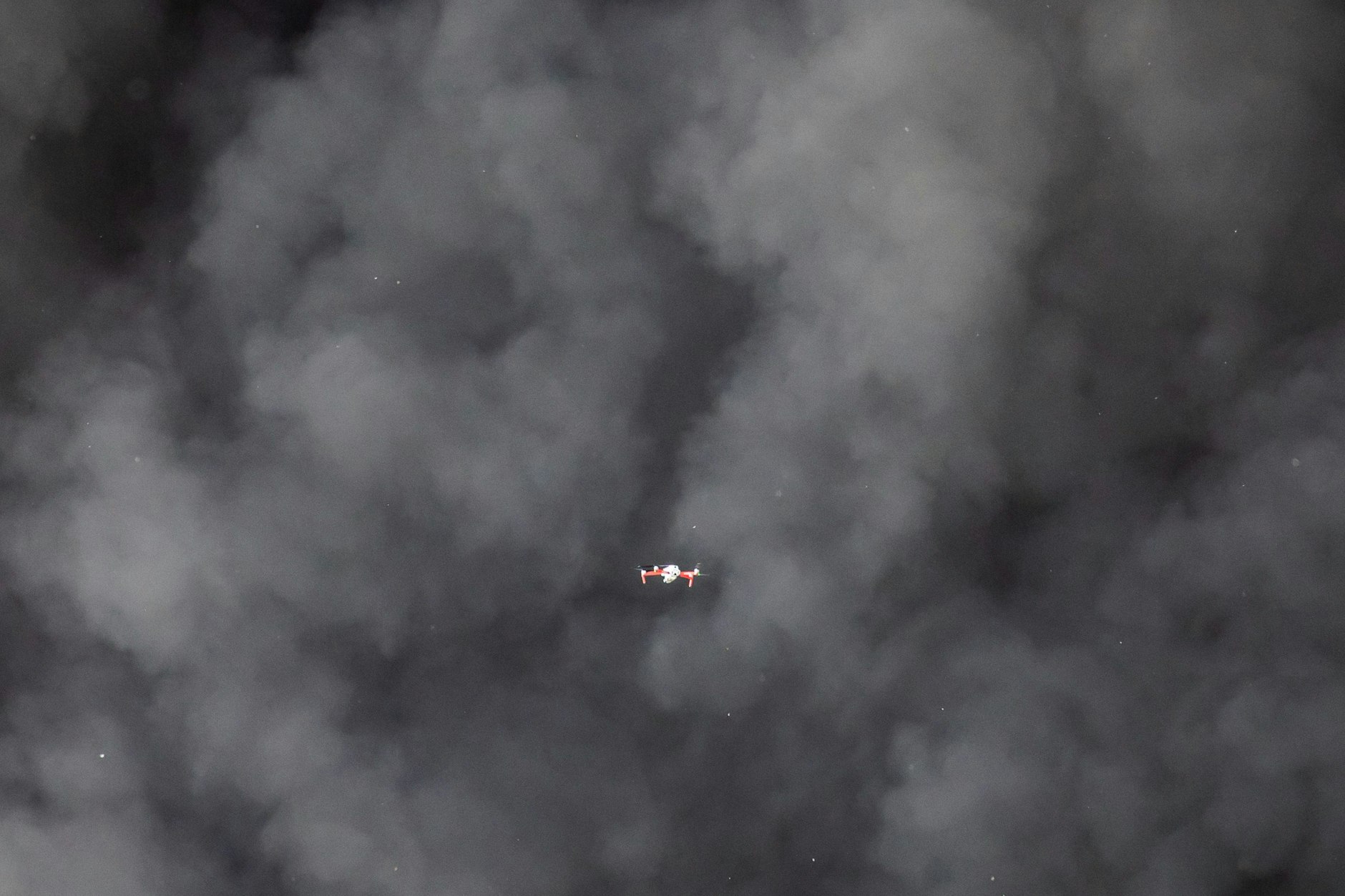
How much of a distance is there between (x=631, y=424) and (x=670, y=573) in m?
3.39

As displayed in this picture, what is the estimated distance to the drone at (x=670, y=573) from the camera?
105 ft

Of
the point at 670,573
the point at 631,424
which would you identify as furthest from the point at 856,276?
the point at 670,573

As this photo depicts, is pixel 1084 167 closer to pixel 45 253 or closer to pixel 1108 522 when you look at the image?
pixel 1108 522

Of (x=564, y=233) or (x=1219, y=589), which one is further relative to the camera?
(x=564, y=233)

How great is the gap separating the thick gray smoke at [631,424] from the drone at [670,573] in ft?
1.00

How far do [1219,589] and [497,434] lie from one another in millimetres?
14672

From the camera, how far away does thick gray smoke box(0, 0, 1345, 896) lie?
32156 mm

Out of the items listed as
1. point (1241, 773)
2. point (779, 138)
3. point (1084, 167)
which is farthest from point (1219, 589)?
point (779, 138)

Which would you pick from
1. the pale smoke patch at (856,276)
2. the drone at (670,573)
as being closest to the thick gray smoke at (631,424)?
the pale smoke patch at (856,276)

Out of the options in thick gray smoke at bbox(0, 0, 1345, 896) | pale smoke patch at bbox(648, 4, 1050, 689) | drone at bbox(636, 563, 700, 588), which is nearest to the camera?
drone at bbox(636, 563, 700, 588)

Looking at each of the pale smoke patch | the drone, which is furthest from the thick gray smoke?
the drone

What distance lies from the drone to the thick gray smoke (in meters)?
0.30

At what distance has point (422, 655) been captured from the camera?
33.4 meters

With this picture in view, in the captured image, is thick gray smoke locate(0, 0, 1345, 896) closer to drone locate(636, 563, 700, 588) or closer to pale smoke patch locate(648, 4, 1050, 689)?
pale smoke patch locate(648, 4, 1050, 689)
